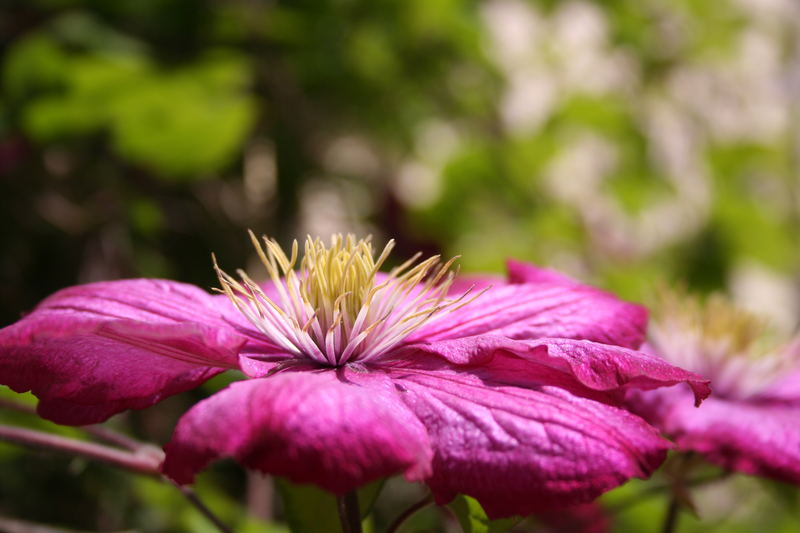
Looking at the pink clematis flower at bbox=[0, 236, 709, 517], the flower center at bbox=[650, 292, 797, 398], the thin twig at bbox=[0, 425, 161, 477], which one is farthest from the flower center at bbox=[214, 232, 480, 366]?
the flower center at bbox=[650, 292, 797, 398]

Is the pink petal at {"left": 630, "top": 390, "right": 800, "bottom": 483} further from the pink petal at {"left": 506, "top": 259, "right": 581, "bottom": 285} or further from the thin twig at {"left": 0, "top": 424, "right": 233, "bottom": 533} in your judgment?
the thin twig at {"left": 0, "top": 424, "right": 233, "bottom": 533}

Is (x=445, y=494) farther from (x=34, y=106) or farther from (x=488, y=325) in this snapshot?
(x=34, y=106)

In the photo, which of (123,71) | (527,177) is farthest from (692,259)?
(123,71)

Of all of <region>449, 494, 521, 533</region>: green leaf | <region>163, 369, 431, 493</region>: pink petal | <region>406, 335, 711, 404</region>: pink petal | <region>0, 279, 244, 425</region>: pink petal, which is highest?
<region>406, 335, 711, 404</region>: pink petal

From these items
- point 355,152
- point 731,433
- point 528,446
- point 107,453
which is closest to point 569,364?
point 528,446

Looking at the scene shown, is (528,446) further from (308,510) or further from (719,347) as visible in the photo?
(719,347)

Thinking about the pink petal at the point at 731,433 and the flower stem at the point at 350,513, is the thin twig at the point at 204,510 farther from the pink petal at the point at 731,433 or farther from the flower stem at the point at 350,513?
the pink petal at the point at 731,433

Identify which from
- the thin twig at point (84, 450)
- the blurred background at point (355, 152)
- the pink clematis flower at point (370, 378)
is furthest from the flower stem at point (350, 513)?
the blurred background at point (355, 152)

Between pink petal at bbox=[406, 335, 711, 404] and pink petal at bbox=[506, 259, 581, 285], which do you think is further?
pink petal at bbox=[506, 259, 581, 285]
